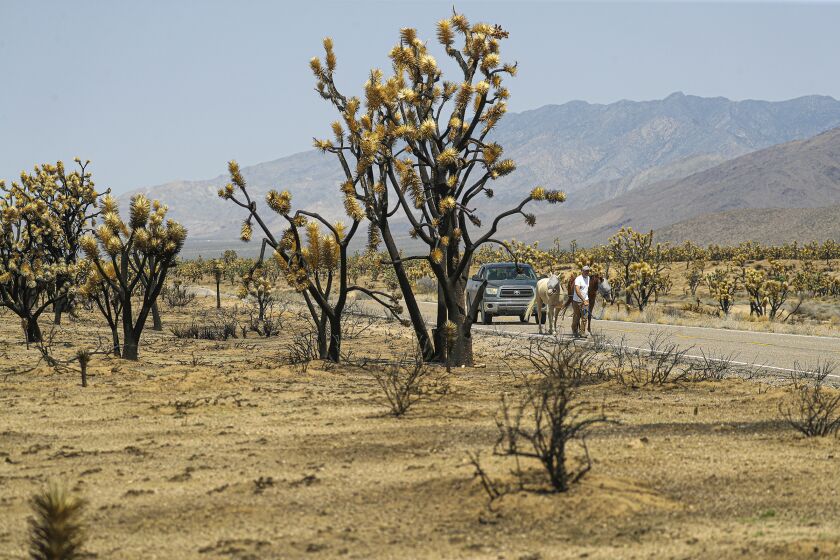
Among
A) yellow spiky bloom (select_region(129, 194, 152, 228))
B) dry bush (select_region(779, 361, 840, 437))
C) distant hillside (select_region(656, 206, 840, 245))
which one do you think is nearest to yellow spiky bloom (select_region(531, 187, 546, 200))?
dry bush (select_region(779, 361, 840, 437))

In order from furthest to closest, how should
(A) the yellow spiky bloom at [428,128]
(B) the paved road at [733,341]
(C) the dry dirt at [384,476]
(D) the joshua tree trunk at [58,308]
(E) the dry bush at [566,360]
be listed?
(D) the joshua tree trunk at [58,308]
(B) the paved road at [733,341]
(A) the yellow spiky bloom at [428,128]
(E) the dry bush at [566,360]
(C) the dry dirt at [384,476]

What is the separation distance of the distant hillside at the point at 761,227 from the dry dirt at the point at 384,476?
469 feet

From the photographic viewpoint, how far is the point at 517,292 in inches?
1110

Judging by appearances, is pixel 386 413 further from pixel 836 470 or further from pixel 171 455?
pixel 836 470

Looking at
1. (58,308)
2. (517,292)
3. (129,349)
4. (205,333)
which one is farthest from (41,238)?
(517,292)

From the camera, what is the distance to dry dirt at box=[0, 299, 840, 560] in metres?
5.92

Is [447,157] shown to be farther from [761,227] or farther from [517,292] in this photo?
[761,227]

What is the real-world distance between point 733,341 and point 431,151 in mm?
9722

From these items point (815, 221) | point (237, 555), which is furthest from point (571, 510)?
point (815, 221)

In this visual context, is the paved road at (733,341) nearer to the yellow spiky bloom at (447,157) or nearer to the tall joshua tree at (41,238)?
the yellow spiky bloom at (447,157)

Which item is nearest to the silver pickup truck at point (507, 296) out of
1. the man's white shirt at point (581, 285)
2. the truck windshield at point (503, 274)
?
the truck windshield at point (503, 274)

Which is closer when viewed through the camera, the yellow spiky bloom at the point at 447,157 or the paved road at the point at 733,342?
the yellow spiky bloom at the point at 447,157

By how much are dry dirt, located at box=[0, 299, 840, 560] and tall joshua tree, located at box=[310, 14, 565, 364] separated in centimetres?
348

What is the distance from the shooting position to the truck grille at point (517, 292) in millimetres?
28172
